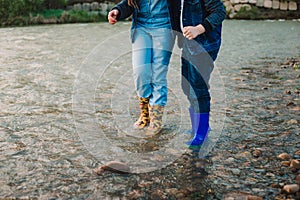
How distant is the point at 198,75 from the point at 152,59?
19.6 inches

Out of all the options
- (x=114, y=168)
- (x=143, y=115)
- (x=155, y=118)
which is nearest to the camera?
(x=114, y=168)

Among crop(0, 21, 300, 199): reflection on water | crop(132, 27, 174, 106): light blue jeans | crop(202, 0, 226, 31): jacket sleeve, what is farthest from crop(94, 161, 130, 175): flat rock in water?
crop(202, 0, 226, 31): jacket sleeve

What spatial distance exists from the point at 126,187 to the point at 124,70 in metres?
3.25

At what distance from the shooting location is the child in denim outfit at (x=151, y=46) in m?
2.79

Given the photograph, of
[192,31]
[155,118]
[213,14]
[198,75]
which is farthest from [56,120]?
[213,14]

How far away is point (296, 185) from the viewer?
197 centimetres

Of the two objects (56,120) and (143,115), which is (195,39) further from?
(56,120)

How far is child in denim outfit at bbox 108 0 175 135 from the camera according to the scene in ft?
9.15

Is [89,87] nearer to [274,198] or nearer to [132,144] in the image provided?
[132,144]

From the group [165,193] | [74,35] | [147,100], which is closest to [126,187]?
[165,193]

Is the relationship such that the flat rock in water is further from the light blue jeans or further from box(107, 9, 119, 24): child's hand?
box(107, 9, 119, 24): child's hand

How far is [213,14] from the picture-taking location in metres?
2.39

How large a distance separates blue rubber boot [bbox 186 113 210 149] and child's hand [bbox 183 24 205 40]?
52 centimetres

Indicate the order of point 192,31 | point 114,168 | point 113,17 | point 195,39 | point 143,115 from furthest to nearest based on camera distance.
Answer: point 143,115 < point 113,17 < point 195,39 < point 192,31 < point 114,168
